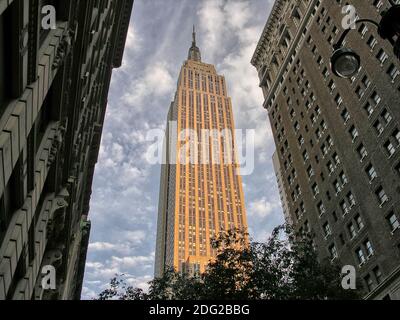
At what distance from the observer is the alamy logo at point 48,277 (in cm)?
2088

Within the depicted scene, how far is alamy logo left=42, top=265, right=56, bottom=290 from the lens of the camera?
20.9m

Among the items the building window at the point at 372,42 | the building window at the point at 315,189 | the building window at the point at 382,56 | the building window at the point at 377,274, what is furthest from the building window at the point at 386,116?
the building window at the point at 377,274

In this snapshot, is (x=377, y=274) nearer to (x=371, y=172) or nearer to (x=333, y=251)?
(x=333, y=251)

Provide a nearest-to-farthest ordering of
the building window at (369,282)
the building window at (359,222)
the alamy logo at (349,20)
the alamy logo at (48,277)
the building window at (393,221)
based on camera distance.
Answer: the alamy logo at (349,20) < the alamy logo at (48,277) < the building window at (393,221) < the building window at (369,282) < the building window at (359,222)

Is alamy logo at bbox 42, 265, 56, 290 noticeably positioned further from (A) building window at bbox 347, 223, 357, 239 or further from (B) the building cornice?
(B) the building cornice

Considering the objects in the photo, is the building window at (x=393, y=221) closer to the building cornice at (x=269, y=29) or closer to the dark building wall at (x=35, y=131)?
A: the dark building wall at (x=35, y=131)

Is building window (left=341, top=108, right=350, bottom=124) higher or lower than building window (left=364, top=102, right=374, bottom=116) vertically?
higher

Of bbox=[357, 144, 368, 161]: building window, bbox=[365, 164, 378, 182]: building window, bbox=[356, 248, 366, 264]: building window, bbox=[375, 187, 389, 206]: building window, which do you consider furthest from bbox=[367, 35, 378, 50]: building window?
bbox=[356, 248, 366, 264]: building window

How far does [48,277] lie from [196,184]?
487 feet

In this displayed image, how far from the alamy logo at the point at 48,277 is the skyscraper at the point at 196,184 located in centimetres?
11873

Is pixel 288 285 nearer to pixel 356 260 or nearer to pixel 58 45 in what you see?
pixel 58 45

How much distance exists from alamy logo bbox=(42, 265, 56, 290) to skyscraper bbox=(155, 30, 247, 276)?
118728 mm
